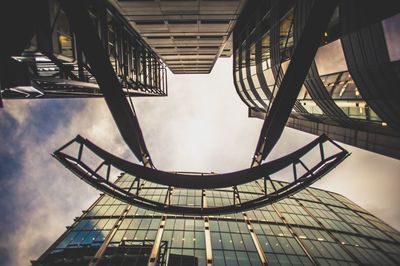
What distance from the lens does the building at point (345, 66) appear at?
9.09 metres

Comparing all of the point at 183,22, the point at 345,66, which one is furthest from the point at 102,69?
the point at 183,22

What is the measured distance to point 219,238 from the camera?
22.1m

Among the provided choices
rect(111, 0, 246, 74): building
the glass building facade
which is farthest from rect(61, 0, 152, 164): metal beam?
rect(111, 0, 246, 74): building

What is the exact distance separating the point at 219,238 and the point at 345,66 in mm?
18001

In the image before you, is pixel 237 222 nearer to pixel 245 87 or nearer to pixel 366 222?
pixel 245 87

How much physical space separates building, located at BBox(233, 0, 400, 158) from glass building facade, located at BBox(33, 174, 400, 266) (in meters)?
11.9

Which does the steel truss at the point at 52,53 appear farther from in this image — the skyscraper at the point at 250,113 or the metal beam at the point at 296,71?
the metal beam at the point at 296,71

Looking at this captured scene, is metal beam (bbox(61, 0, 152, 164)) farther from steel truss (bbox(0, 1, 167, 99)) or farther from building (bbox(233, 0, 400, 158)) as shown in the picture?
building (bbox(233, 0, 400, 158))

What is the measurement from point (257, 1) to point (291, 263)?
23.2 meters

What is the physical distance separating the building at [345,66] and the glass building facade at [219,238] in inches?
469

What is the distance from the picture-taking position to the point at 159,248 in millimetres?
20016

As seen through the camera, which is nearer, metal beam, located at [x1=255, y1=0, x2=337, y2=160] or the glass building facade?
metal beam, located at [x1=255, y1=0, x2=337, y2=160]

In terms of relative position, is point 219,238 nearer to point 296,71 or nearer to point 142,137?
point 142,137

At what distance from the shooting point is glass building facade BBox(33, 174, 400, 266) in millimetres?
19391
